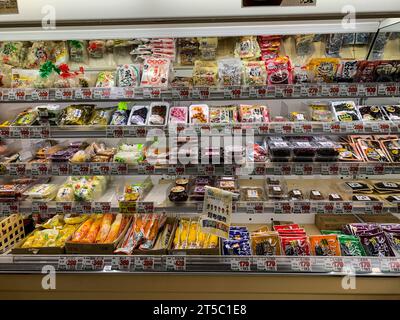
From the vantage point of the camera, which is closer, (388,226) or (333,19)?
(333,19)

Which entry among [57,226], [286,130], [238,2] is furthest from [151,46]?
[57,226]

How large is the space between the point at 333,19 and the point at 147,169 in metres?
1.57

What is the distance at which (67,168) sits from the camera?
225 centimetres

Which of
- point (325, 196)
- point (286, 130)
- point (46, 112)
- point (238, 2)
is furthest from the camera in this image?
point (325, 196)

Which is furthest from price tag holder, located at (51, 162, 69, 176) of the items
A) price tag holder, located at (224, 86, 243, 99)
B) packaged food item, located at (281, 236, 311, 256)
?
packaged food item, located at (281, 236, 311, 256)

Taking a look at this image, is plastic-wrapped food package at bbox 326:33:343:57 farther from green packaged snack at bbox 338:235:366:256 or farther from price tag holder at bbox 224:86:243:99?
green packaged snack at bbox 338:235:366:256

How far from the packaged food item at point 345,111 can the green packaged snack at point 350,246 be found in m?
0.88

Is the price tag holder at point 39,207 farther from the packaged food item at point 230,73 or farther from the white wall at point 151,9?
the packaged food item at point 230,73

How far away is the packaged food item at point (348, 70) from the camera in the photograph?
214 centimetres

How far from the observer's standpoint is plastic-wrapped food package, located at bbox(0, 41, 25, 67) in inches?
98.2

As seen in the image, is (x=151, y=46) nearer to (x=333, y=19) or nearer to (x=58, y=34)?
(x=58, y=34)

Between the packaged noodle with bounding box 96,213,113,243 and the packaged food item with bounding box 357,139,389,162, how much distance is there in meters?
2.03

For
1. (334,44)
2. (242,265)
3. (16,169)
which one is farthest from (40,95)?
(334,44)

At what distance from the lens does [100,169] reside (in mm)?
2229
